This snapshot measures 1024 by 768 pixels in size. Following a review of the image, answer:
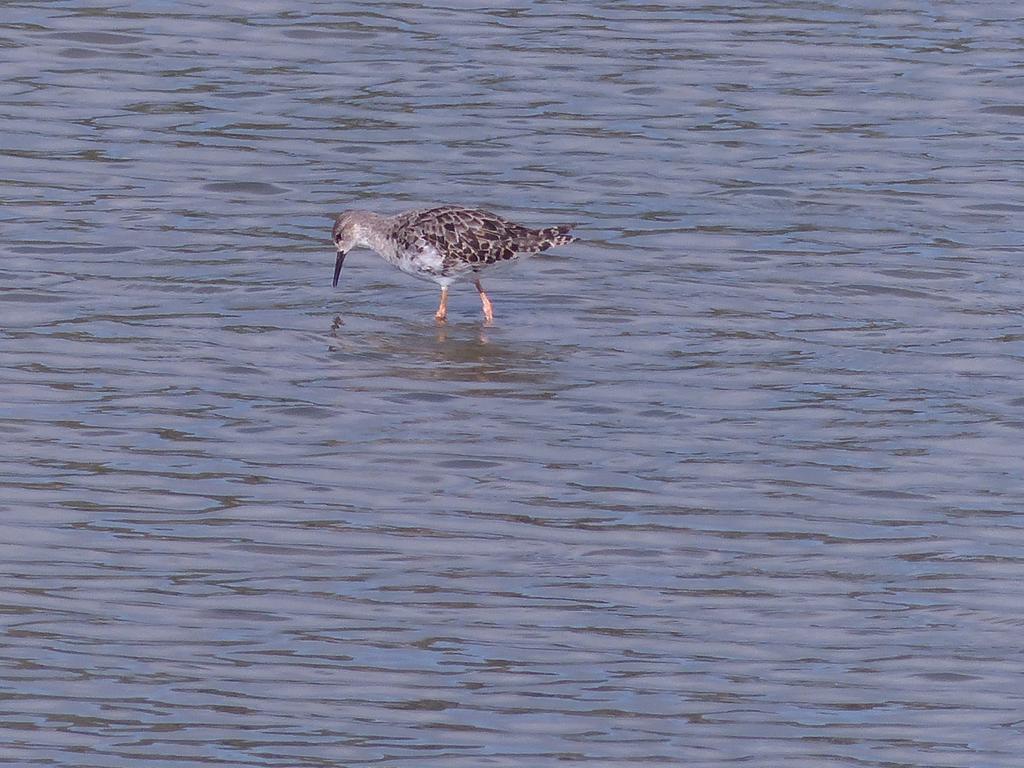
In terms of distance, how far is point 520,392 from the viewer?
13.9m

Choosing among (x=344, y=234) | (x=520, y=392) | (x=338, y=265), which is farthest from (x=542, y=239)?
(x=520, y=392)

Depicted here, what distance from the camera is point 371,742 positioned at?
8.98 meters

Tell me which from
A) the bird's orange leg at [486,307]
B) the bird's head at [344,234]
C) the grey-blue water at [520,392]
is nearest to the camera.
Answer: the grey-blue water at [520,392]

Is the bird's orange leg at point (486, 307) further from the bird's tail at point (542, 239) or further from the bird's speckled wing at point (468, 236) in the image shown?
the bird's tail at point (542, 239)

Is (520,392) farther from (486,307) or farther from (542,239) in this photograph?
(542,239)

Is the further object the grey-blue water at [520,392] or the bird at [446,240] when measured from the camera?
the bird at [446,240]

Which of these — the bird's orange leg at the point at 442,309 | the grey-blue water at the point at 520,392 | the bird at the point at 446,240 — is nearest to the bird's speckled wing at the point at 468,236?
the bird at the point at 446,240

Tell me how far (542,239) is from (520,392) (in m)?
1.97

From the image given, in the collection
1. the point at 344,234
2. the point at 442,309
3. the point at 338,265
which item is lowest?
the point at 442,309

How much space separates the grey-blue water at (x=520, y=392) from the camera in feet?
31.0

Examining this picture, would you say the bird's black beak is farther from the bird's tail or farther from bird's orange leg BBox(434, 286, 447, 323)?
the bird's tail

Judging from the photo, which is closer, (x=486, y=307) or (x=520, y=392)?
(x=520, y=392)

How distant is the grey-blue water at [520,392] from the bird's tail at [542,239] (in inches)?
20.1

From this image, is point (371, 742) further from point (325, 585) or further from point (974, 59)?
point (974, 59)
